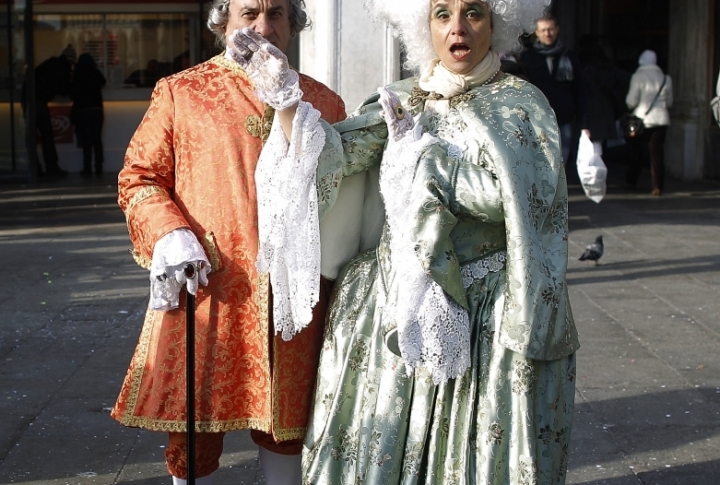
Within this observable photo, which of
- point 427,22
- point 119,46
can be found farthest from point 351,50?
point 119,46

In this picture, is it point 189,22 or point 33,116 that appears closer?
point 33,116

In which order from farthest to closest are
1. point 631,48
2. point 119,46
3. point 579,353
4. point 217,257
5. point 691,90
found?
point 631,48, point 119,46, point 691,90, point 579,353, point 217,257

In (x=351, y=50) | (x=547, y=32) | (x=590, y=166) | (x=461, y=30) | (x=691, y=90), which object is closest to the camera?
(x=461, y=30)

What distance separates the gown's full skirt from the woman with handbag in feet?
31.6

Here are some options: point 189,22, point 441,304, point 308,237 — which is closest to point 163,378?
point 308,237

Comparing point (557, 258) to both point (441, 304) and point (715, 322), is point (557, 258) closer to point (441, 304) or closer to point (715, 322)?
point (441, 304)

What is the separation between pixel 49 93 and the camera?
14.2 m

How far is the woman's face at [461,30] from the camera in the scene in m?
2.85

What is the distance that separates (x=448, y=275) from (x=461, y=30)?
0.64m

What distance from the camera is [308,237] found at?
9.48ft

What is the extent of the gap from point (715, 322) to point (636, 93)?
597 cm

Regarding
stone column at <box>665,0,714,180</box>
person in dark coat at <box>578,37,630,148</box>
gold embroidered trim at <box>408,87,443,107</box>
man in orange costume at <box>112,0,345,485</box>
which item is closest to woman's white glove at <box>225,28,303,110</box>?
man in orange costume at <box>112,0,345,485</box>

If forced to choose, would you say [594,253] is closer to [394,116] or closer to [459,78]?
[459,78]

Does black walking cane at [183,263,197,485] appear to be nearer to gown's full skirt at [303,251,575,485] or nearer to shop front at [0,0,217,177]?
gown's full skirt at [303,251,575,485]
